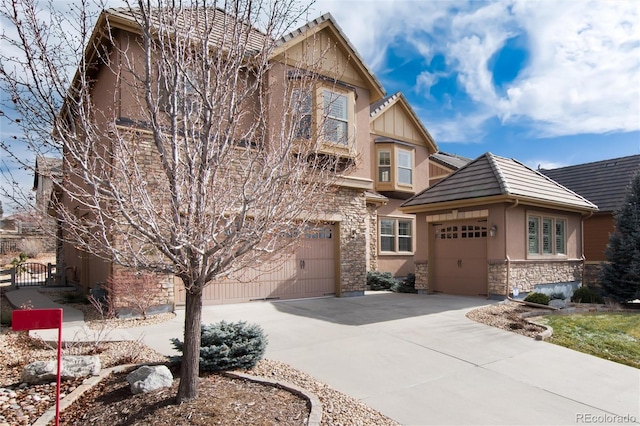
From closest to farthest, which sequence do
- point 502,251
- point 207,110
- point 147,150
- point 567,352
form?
point 207,110, point 567,352, point 147,150, point 502,251

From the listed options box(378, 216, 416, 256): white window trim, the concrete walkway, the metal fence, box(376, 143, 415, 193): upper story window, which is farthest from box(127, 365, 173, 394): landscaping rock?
the metal fence

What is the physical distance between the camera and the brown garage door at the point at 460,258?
1299cm

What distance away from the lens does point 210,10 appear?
4.61m

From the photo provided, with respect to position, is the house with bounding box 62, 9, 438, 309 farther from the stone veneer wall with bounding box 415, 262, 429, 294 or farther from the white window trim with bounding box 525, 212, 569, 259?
the white window trim with bounding box 525, 212, 569, 259

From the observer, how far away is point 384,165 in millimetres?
19625

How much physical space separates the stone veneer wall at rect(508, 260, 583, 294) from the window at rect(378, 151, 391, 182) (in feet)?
26.8

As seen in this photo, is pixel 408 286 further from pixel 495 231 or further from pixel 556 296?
pixel 556 296

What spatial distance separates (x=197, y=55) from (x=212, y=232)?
6.40ft

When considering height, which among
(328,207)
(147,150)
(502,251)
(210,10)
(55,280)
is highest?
(210,10)

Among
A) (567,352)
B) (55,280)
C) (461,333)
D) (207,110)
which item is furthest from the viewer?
(55,280)

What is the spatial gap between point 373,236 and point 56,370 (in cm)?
1442

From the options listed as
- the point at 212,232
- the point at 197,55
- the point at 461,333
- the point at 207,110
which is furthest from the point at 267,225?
the point at 461,333

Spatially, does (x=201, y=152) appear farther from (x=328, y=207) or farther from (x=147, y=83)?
(x=328, y=207)

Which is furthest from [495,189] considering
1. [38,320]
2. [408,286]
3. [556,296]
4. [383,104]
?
[38,320]
